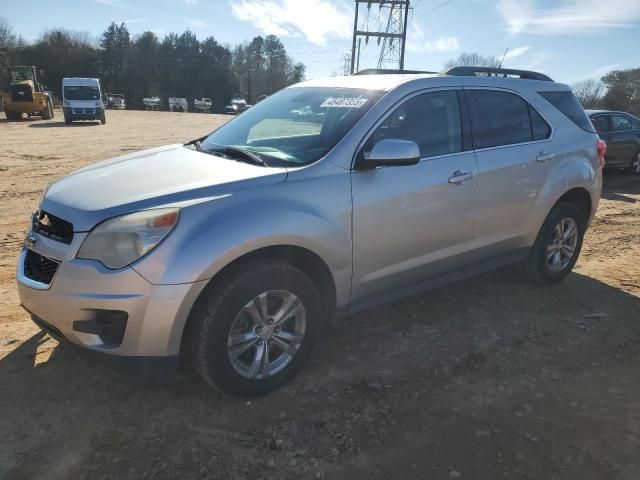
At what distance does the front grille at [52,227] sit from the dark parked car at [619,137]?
464 inches

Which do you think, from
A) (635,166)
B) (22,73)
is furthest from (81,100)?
(635,166)

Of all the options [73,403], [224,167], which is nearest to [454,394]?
[224,167]

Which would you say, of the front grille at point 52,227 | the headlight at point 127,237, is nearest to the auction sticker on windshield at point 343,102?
the headlight at point 127,237

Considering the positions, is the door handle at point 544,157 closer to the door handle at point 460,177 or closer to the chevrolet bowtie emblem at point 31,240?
the door handle at point 460,177

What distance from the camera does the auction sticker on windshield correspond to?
340 cm

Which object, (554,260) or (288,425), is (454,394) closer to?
(288,425)

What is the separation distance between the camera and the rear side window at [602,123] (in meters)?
11.6

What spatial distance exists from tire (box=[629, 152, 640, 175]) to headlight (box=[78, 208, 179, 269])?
13.0 meters

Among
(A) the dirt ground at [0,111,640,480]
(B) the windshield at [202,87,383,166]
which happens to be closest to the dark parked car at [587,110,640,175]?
(A) the dirt ground at [0,111,640,480]

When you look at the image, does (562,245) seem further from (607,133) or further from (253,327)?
(607,133)

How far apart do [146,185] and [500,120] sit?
2.81 metres

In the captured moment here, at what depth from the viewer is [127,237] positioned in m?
2.51

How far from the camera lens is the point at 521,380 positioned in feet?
10.7

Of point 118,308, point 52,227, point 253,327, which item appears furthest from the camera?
point 253,327
